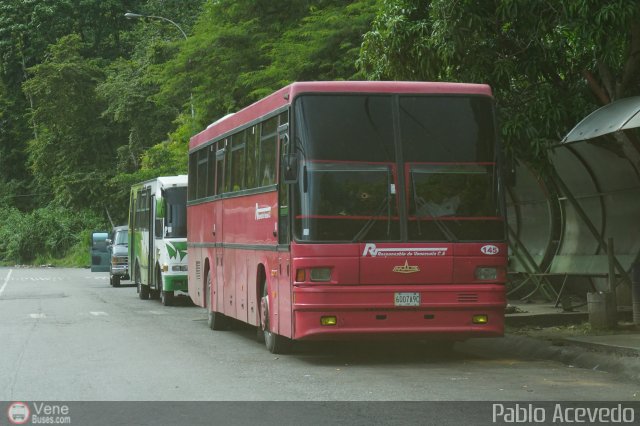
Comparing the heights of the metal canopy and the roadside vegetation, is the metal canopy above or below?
below

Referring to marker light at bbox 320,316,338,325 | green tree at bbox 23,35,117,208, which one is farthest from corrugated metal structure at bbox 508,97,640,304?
green tree at bbox 23,35,117,208

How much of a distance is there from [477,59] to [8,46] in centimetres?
6811

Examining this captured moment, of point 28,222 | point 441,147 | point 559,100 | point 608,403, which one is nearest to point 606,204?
point 559,100

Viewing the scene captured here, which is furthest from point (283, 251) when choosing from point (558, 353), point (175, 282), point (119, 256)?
point (119, 256)

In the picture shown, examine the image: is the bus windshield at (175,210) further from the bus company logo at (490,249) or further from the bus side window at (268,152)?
the bus company logo at (490,249)

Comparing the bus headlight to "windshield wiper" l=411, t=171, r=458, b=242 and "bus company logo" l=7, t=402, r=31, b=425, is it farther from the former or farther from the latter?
"bus company logo" l=7, t=402, r=31, b=425

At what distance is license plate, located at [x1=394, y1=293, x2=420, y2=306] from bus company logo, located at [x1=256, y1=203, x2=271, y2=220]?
2.24m

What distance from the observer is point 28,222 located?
260 ft

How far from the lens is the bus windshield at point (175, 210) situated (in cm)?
2777

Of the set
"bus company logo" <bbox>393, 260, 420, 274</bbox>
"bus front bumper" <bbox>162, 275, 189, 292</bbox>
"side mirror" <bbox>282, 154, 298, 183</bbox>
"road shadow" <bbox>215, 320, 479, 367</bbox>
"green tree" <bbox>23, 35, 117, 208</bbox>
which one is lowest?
"road shadow" <bbox>215, 320, 479, 367</bbox>

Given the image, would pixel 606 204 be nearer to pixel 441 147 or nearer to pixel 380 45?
pixel 380 45

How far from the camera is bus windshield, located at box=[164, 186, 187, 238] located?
27.8 metres

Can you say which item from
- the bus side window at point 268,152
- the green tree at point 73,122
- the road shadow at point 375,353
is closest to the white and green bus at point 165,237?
the road shadow at point 375,353

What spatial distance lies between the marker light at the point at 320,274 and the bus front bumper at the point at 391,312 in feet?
0.34
